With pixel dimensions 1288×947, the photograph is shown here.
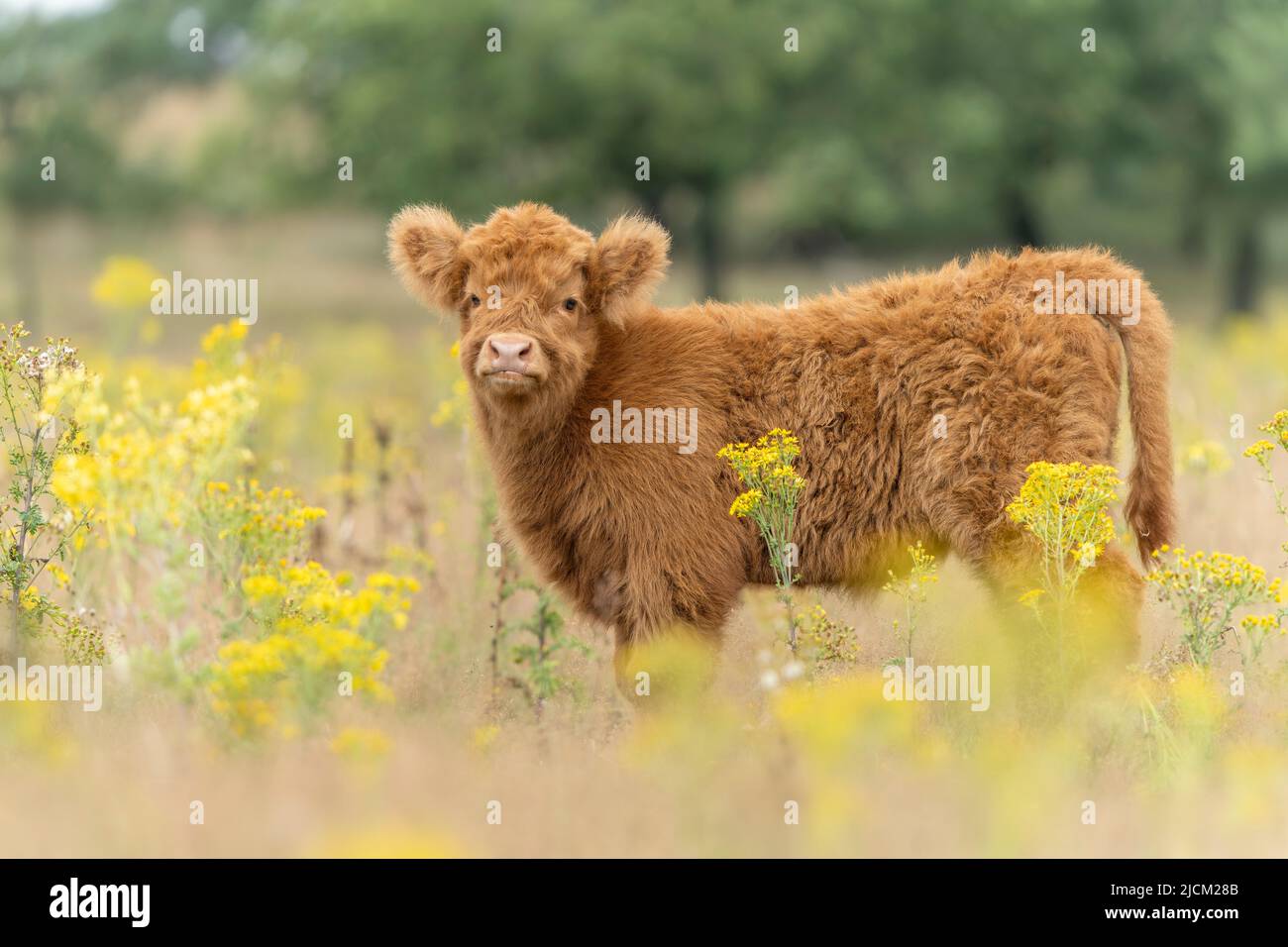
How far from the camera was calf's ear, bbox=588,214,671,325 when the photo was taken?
6219 mm

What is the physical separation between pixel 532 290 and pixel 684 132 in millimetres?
16911

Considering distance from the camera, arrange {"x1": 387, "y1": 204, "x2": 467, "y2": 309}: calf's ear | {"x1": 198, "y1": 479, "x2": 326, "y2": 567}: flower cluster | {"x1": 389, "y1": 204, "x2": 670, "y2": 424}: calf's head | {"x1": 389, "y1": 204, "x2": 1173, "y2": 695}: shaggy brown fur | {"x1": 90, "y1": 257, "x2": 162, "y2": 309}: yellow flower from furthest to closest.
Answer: {"x1": 90, "y1": 257, "x2": 162, "y2": 309}: yellow flower, {"x1": 387, "y1": 204, "x2": 467, "y2": 309}: calf's ear, {"x1": 389, "y1": 204, "x2": 1173, "y2": 695}: shaggy brown fur, {"x1": 389, "y1": 204, "x2": 670, "y2": 424}: calf's head, {"x1": 198, "y1": 479, "x2": 326, "y2": 567}: flower cluster

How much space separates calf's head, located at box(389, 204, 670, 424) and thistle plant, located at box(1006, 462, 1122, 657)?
205 cm

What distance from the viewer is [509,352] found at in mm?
5691

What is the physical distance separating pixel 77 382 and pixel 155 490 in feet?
3.11

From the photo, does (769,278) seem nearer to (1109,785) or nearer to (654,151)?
(654,151)

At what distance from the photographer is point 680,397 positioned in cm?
624

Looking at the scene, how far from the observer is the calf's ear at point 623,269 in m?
6.22

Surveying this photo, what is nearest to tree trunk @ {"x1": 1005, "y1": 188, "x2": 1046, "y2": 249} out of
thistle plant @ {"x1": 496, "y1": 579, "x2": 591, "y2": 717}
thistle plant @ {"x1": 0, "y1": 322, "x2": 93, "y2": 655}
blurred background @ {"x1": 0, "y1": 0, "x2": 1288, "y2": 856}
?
blurred background @ {"x1": 0, "y1": 0, "x2": 1288, "y2": 856}

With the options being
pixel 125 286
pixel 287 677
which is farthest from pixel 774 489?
pixel 125 286

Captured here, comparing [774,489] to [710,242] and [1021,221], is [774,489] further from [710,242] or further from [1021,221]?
[1021,221]

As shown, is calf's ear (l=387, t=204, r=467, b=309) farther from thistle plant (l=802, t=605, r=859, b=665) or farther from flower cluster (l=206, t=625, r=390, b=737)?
thistle plant (l=802, t=605, r=859, b=665)

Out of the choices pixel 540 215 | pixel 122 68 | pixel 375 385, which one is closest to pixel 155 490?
pixel 540 215

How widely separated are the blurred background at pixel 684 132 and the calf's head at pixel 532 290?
49.9 feet
